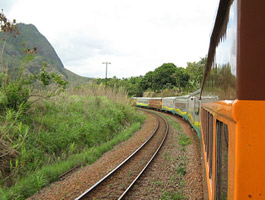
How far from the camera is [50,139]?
827 centimetres

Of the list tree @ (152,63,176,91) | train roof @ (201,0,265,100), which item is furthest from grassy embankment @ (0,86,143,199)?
tree @ (152,63,176,91)

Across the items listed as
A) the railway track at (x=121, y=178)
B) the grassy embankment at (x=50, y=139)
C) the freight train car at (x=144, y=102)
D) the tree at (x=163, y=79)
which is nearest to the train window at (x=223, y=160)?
the railway track at (x=121, y=178)

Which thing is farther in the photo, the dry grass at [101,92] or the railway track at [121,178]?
the dry grass at [101,92]

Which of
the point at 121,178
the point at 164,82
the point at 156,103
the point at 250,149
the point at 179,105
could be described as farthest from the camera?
the point at 164,82

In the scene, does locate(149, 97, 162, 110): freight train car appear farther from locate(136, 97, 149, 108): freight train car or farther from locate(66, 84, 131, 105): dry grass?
locate(66, 84, 131, 105): dry grass

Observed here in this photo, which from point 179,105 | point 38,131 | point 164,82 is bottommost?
point 38,131

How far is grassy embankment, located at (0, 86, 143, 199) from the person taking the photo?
6164 millimetres

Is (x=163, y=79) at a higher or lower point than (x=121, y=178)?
higher

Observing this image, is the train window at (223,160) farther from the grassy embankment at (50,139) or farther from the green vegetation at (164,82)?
the green vegetation at (164,82)

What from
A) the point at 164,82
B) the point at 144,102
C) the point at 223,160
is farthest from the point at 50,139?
the point at 164,82

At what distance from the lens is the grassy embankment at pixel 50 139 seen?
616cm

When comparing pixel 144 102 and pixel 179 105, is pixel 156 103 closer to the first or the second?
pixel 144 102

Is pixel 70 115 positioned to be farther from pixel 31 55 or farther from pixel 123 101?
pixel 123 101

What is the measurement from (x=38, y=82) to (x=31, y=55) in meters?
1.74
